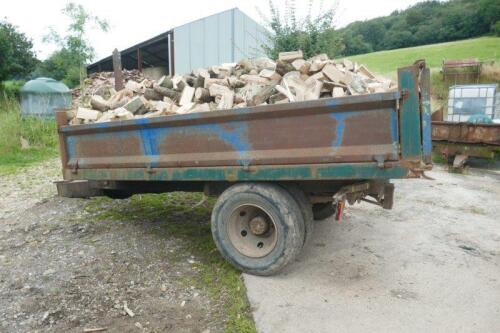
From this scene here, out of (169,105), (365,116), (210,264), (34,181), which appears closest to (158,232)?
(210,264)

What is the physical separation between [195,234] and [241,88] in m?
1.73

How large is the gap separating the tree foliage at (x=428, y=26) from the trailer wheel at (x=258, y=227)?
4188cm

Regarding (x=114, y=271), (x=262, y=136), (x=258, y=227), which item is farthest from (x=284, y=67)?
(x=114, y=271)

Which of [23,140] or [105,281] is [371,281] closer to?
[105,281]

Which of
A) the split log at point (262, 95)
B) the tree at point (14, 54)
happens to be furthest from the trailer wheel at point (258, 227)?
the tree at point (14, 54)

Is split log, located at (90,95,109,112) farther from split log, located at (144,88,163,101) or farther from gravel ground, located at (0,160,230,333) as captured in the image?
gravel ground, located at (0,160,230,333)

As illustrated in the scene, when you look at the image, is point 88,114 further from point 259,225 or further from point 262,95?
point 259,225

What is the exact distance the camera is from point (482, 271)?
3404 mm

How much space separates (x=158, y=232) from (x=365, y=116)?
2.77 meters

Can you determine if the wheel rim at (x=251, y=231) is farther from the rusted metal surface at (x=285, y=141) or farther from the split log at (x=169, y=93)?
the split log at (x=169, y=93)

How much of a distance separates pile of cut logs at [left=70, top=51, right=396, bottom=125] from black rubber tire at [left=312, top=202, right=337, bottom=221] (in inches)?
57.5

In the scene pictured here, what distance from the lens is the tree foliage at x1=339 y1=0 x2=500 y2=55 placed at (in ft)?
158

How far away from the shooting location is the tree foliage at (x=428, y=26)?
48250 millimetres

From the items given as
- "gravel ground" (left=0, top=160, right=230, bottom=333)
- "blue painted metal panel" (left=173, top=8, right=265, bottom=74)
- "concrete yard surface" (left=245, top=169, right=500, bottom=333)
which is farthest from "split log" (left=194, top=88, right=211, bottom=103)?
"blue painted metal panel" (left=173, top=8, right=265, bottom=74)
